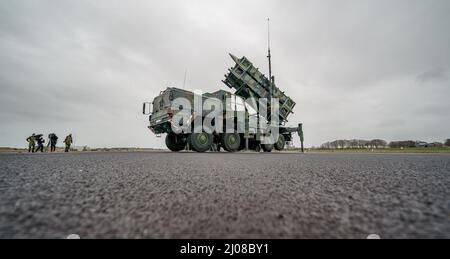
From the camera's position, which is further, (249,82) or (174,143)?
(249,82)

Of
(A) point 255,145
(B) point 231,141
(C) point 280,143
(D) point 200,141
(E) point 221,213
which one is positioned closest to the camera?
(E) point 221,213

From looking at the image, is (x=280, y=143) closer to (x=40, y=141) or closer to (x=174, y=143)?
(x=174, y=143)

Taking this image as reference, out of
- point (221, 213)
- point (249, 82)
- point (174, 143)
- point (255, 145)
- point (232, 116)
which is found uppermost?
point (249, 82)

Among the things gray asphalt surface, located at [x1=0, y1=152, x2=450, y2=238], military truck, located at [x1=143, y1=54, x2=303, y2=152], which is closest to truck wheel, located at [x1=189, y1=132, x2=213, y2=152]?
military truck, located at [x1=143, y1=54, x2=303, y2=152]

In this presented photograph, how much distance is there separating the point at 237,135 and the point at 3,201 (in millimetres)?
7654

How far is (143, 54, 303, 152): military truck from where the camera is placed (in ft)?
23.4

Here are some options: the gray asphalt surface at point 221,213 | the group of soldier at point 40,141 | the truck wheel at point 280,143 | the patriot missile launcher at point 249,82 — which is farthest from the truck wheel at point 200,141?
the group of soldier at point 40,141

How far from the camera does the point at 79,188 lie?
1052mm

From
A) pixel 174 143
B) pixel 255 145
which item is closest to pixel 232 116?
pixel 255 145

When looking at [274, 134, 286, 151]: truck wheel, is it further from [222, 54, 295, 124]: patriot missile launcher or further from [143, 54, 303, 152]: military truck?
[222, 54, 295, 124]: patriot missile launcher

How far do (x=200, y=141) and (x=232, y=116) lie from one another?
1.94 m

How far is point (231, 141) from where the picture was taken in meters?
8.10

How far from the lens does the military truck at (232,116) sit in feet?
23.4
